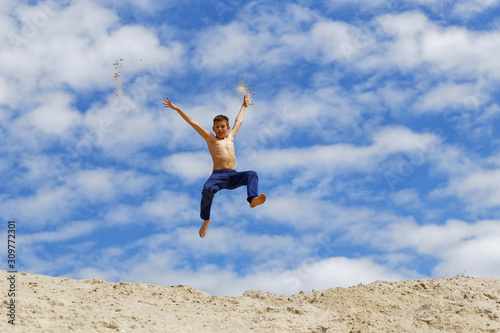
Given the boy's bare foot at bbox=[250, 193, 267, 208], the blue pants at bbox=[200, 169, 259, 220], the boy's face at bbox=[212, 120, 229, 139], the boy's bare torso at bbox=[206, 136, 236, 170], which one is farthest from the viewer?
the boy's face at bbox=[212, 120, 229, 139]

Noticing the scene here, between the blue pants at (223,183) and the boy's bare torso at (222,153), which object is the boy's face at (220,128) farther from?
the blue pants at (223,183)

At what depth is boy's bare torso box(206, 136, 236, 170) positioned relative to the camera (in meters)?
12.2

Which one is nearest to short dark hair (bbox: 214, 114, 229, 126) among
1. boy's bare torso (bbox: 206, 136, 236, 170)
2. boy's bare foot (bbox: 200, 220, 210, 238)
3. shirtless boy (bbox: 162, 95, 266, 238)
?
shirtless boy (bbox: 162, 95, 266, 238)

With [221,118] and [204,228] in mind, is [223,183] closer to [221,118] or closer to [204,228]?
[204,228]

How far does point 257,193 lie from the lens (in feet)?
37.8

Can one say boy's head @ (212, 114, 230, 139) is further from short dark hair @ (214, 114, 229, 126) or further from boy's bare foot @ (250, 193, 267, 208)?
boy's bare foot @ (250, 193, 267, 208)

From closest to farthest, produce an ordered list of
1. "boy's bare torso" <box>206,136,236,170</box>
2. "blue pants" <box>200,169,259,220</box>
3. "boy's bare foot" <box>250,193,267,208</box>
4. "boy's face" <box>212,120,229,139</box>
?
"boy's bare foot" <box>250,193,267,208</box>, "blue pants" <box>200,169,259,220</box>, "boy's bare torso" <box>206,136,236,170</box>, "boy's face" <box>212,120,229,139</box>

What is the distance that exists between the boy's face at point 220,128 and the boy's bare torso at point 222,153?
0.09 m

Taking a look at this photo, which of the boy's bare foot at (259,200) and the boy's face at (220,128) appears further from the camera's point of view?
the boy's face at (220,128)

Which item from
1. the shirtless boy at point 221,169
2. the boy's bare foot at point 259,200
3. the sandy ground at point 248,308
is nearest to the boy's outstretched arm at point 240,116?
the shirtless boy at point 221,169

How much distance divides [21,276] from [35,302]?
248cm

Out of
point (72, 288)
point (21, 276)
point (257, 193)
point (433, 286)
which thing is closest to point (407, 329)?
point (433, 286)

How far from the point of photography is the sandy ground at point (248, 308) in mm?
10656

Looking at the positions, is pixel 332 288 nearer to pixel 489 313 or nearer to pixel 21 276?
pixel 489 313
